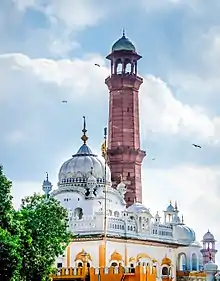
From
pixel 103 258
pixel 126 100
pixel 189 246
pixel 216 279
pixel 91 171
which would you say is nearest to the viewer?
pixel 216 279

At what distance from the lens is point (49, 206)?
107 feet

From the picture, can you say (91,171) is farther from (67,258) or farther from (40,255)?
(40,255)

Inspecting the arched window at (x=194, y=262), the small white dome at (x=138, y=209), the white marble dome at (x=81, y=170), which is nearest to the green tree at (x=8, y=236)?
the white marble dome at (x=81, y=170)

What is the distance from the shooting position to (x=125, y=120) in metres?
51.5

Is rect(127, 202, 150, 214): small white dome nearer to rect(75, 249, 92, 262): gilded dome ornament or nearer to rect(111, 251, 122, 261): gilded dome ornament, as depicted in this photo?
rect(111, 251, 122, 261): gilded dome ornament

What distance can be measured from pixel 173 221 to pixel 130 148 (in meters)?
5.71

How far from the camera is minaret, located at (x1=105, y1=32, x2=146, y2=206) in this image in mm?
50281

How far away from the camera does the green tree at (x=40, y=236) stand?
3052 cm

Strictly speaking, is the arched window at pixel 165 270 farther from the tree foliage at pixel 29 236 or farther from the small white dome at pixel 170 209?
the tree foliage at pixel 29 236

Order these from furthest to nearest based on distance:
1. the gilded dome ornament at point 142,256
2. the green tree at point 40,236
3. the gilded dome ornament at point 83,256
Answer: the gilded dome ornament at point 142,256
the gilded dome ornament at point 83,256
the green tree at point 40,236

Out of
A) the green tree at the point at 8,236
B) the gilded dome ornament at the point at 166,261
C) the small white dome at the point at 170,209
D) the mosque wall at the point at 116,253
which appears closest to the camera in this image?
the green tree at the point at 8,236

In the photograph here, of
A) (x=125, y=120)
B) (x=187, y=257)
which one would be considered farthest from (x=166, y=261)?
(x=125, y=120)

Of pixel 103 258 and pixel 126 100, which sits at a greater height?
pixel 126 100

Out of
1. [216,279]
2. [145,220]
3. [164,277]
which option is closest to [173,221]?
[145,220]
